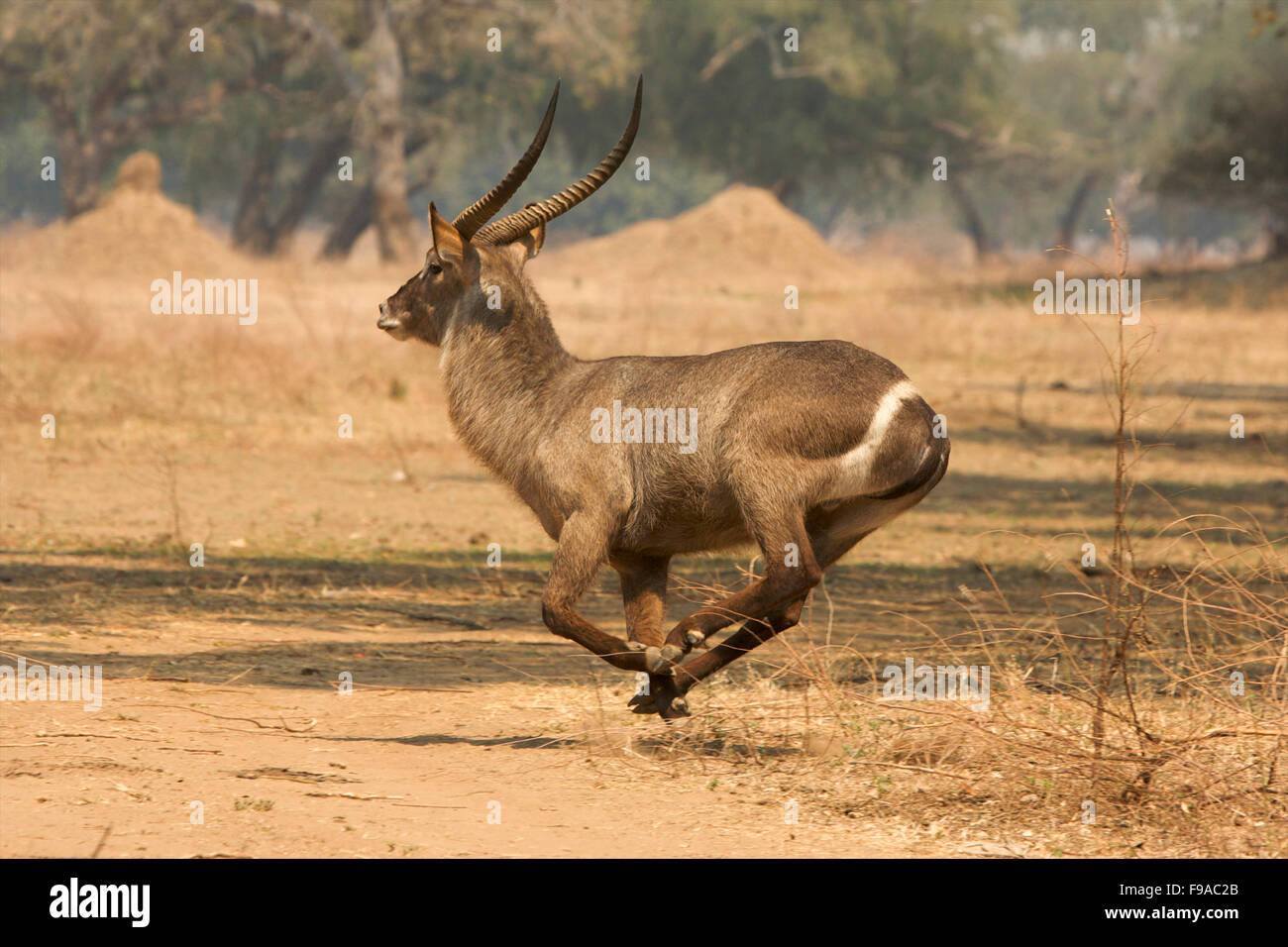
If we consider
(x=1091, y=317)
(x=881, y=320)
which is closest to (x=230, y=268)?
(x=881, y=320)

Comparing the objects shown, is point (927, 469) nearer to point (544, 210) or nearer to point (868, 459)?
point (868, 459)

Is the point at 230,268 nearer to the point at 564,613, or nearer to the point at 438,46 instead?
the point at 438,46

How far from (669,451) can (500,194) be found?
123 cm

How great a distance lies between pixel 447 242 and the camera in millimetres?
5934

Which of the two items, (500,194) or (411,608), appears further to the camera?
(411,608)

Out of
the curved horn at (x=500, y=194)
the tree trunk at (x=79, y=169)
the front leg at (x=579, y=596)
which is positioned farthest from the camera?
the tree trunk at (x=79, y=169)

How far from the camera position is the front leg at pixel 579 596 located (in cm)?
525

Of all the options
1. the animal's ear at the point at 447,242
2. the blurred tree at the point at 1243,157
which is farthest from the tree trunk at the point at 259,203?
the animal's ear at the point at 447,242

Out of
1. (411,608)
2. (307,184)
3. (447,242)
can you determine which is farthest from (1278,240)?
(447,242)

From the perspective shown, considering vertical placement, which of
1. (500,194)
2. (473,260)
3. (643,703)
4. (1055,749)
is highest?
(500,194)

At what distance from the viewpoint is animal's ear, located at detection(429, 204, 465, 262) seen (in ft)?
19.2

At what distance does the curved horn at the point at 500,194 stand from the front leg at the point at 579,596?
1321 millimetres

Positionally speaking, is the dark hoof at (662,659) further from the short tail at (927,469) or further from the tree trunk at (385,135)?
the tree trunk at (385,135)

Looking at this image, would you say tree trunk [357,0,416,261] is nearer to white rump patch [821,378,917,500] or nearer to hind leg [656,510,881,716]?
hind leg [656,510,881,716]
